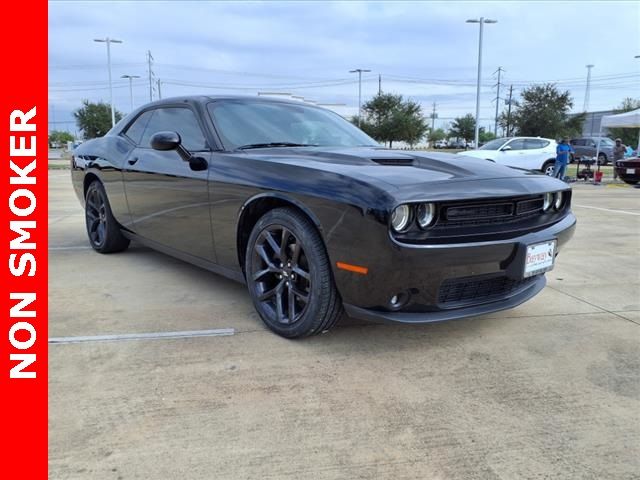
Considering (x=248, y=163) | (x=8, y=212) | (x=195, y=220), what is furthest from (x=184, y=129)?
(x=8, y=212)

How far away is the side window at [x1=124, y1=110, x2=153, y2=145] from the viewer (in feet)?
14.4

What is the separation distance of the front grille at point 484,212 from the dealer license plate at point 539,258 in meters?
0.18

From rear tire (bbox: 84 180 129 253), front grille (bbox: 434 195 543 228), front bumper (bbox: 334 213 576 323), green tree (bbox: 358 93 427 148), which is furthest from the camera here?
green tree (bbox: 358 93 427 148)

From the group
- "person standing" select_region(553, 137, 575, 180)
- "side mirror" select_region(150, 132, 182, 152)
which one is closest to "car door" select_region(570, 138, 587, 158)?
"person standing" select_region(553, 137, 575, 180)

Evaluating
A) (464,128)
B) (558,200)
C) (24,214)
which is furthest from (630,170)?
(464,128)

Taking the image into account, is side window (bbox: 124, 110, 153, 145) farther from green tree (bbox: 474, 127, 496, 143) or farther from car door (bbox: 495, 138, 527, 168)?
green tree (bbox: 474, 127, 496, 143)

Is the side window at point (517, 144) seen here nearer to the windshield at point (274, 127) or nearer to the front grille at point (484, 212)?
the windshield at point (274, 127)

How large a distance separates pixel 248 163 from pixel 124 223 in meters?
2.04

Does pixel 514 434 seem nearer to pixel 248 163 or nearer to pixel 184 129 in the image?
pixel 248 163

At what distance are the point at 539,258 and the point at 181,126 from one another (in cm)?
260

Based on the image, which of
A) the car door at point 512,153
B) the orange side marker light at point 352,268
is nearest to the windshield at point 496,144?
the car door at point 512,153

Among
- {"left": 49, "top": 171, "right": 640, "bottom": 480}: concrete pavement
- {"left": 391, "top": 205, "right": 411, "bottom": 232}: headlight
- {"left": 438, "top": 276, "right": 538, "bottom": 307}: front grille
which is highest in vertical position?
{"left": 391, "top": 205, "right": 411, "bottom": 232}: headlight

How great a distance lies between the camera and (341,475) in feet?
5.80

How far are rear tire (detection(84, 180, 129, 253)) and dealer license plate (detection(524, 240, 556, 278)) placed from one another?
12.0ft
